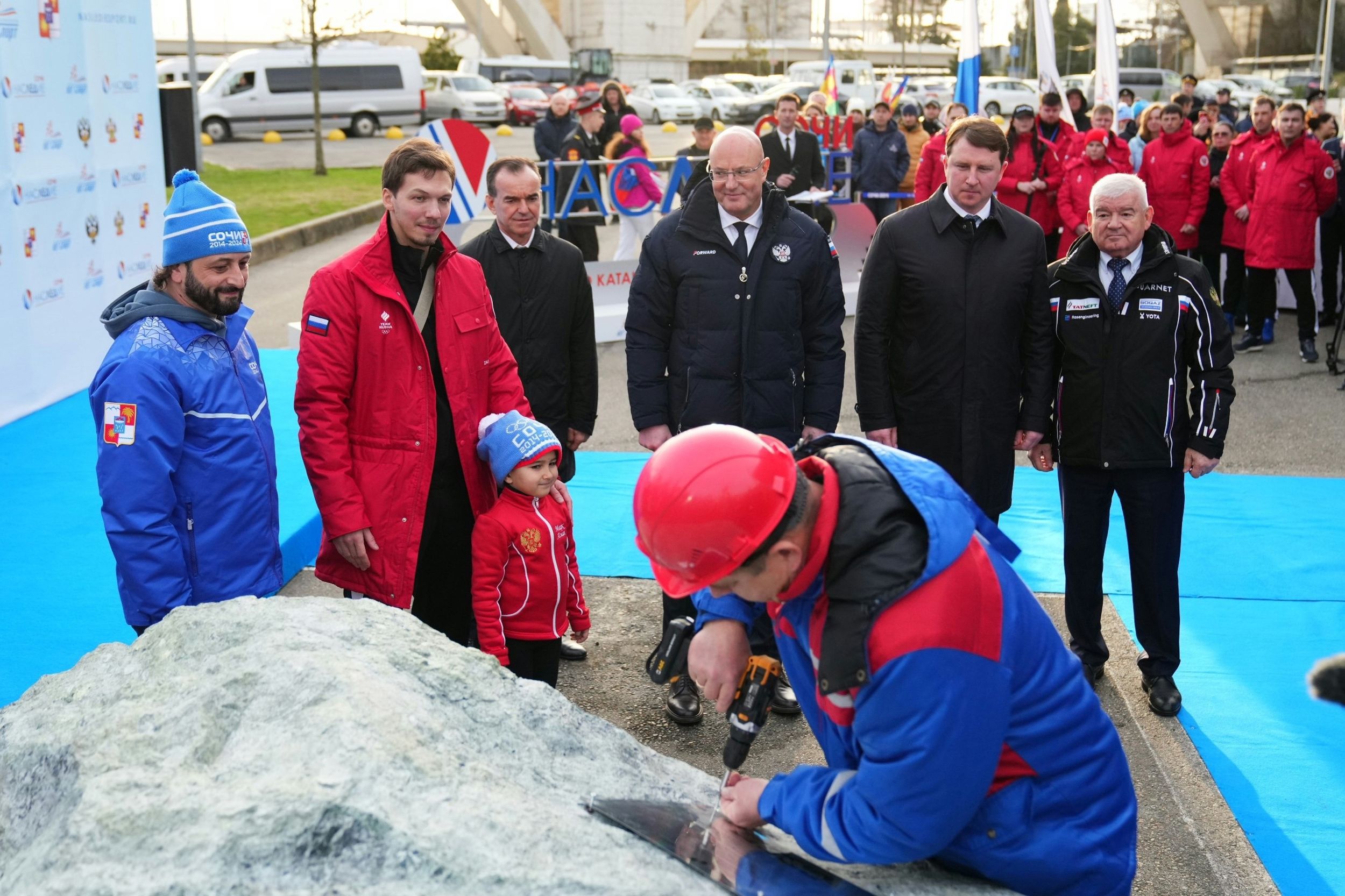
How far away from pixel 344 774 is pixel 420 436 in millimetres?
2000

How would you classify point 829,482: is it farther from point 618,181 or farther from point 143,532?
point 618,181

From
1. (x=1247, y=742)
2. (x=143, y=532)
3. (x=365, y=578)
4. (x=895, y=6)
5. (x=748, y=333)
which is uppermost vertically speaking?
(x=895, y=6)

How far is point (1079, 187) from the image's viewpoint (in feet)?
37.1

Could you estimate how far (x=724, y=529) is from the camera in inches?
76.1

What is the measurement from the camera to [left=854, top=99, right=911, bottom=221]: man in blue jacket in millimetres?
14984

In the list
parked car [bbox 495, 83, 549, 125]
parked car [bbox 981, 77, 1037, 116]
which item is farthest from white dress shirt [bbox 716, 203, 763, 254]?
parked car [bbox 981, 77, 1037, 116]

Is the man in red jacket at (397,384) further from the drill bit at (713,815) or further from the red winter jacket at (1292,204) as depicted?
the red winter jacket at (1292,204)

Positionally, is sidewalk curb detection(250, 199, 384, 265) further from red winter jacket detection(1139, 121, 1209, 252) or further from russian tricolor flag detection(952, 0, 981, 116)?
red winter jacket detection(1139, 121, 1209, 252)

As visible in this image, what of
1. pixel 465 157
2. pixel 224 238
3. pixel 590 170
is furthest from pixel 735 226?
pixel 590 170

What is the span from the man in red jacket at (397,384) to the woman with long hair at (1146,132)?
30.2ft

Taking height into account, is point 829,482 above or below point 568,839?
above

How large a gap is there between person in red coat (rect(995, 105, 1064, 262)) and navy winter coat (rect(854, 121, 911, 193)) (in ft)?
9.98

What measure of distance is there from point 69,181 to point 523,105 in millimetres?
33091

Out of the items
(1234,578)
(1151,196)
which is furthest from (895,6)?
(1234,578)
